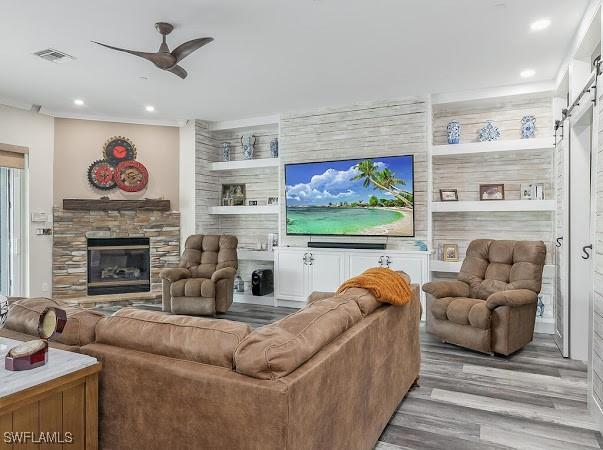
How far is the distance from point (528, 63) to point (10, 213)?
647 cm

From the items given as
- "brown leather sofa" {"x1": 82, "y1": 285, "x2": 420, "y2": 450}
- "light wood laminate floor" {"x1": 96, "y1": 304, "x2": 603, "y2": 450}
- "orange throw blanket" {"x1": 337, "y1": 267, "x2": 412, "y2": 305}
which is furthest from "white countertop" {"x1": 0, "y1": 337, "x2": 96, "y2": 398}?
"light wood laminate floor" {"x1": 96, "y1": 304, "x2": 603, "y2": 450}

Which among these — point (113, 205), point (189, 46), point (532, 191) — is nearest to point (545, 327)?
point (532, 191)

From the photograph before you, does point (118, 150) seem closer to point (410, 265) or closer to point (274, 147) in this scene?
point (274, 147)

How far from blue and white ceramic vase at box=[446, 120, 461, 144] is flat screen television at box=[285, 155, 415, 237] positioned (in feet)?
1.73

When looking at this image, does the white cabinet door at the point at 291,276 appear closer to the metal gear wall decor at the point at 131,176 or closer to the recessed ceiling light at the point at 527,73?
the metal gear wall decor at the point at 131,176

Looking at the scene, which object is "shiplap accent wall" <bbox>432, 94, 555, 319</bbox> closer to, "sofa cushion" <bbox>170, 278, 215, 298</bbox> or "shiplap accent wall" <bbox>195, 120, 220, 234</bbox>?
"sofa cushion" <bbox>170, 278, 215, 298</bbox>

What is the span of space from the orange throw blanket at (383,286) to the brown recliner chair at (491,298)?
1.53 m

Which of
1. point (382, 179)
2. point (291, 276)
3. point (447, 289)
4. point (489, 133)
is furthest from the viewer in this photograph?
point (291, 276)

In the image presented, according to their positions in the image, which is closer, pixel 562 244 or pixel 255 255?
pixel 562 244

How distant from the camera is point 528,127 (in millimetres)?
4559

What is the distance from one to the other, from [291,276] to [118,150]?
3250 millimetres

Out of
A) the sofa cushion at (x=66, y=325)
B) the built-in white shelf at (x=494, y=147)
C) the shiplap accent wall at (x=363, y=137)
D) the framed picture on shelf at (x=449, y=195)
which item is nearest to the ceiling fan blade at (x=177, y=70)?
the sofa cushion at (x=66, y=325)

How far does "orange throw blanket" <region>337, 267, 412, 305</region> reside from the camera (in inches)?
88.7

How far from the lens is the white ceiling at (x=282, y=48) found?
296cm
